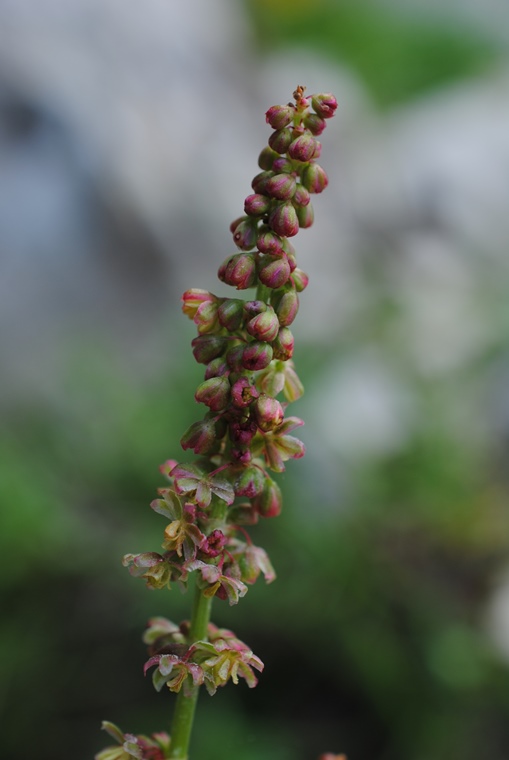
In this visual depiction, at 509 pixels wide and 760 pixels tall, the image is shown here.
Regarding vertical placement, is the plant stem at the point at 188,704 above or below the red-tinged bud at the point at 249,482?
below

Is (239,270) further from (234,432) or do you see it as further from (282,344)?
(234,432)

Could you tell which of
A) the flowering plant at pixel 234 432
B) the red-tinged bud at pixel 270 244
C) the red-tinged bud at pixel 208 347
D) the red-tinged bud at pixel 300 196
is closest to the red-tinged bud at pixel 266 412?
the flowering plant at pixel 234 432

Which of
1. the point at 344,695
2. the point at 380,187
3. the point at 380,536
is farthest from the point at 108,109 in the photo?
the point at 344,695

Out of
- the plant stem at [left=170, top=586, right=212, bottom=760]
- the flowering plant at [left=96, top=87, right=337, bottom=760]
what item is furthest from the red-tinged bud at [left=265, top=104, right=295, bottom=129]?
the plant stem at [left=170, top=586, right=212, bottom=760]

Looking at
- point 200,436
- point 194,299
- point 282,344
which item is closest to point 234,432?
point 200,436

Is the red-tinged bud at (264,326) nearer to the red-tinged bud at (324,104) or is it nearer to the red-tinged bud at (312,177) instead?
the red-tinged bud at (312,177)

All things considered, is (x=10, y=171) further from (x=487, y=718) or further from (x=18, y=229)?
(x=487, y=718)

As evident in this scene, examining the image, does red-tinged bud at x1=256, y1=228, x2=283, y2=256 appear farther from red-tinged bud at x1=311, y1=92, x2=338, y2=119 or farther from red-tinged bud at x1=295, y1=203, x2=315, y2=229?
red-tinged bud at x1=311, y1=92, x2=338, y2=119

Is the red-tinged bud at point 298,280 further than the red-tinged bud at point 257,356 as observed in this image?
Yes
